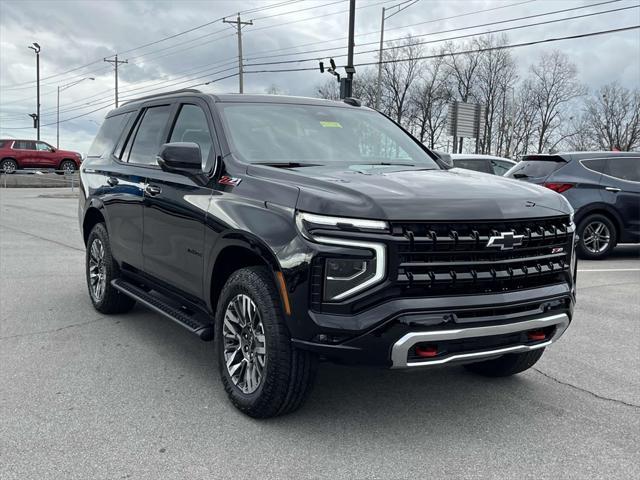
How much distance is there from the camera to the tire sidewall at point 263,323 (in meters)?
3.31

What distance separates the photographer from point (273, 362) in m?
3.31

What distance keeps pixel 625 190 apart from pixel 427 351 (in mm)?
8695

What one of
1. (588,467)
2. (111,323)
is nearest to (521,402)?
(588,467)

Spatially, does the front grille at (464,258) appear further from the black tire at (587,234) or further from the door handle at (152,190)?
the black tire at (587,234)

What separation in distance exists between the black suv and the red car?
32.3 meters

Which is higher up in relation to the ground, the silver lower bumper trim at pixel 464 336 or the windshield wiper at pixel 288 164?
the windshield wiper at pixel 288 164

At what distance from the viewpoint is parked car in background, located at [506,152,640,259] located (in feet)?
34.2

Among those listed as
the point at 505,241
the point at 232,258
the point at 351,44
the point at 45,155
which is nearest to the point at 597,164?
the point at 505,241

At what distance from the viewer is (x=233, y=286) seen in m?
3.64

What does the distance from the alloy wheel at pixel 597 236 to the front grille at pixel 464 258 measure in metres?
7.75

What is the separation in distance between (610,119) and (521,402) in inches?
2663

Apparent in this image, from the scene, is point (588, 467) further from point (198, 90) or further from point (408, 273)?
point (198, 90)

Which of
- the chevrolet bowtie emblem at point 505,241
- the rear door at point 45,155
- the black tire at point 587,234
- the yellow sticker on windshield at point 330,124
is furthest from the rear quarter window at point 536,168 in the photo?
the rear door at point 45,155

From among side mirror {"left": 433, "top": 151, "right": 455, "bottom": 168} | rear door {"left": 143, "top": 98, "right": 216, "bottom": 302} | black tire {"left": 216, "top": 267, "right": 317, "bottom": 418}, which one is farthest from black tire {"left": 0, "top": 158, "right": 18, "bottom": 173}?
Result: black tire {"left": 216, "top": 267, "right": 317, "bottom": 418}
